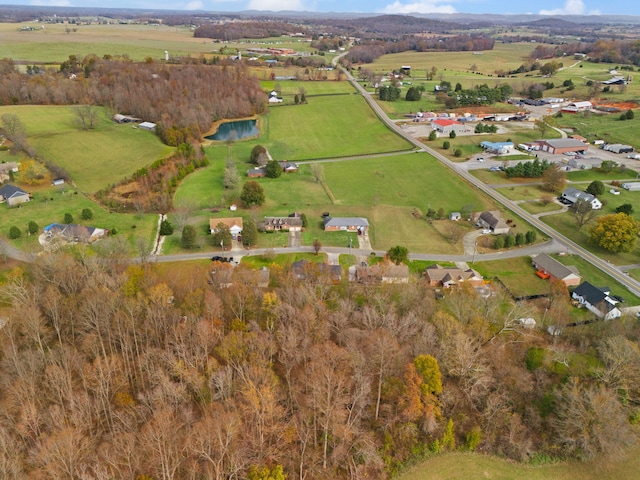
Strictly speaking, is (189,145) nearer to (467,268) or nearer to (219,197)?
(219,197)

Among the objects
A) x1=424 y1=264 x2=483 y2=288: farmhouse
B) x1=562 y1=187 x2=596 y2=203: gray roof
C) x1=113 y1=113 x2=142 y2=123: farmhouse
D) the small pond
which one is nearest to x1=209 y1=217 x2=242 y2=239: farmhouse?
x1=424 y1=264 x2=483 y2=288: farmhouse

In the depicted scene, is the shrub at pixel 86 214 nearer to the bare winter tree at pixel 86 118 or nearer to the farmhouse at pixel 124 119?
→ the bare winter tree at pixel 86 118

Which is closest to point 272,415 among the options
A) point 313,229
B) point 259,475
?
point 259,475

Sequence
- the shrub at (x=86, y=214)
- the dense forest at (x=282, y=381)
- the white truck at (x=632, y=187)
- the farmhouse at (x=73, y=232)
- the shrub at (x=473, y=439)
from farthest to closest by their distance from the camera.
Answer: the white truck at (x=632, y=187)
the shrub at (x=86, y=214)
the farmhouse at (x=73, y=232)
the shrub at (x=473, y=439)
the dense forest at (x=282, y=381)

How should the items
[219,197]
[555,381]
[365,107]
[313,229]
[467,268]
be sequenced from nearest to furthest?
[555,381]
[467,268]
[313,229]
[219,197]
[365,107]

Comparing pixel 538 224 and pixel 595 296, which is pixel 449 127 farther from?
pixel 595 296

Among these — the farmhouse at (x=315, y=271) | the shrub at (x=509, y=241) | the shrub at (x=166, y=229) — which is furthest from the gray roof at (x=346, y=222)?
the shrub at (x=166, y=229)
